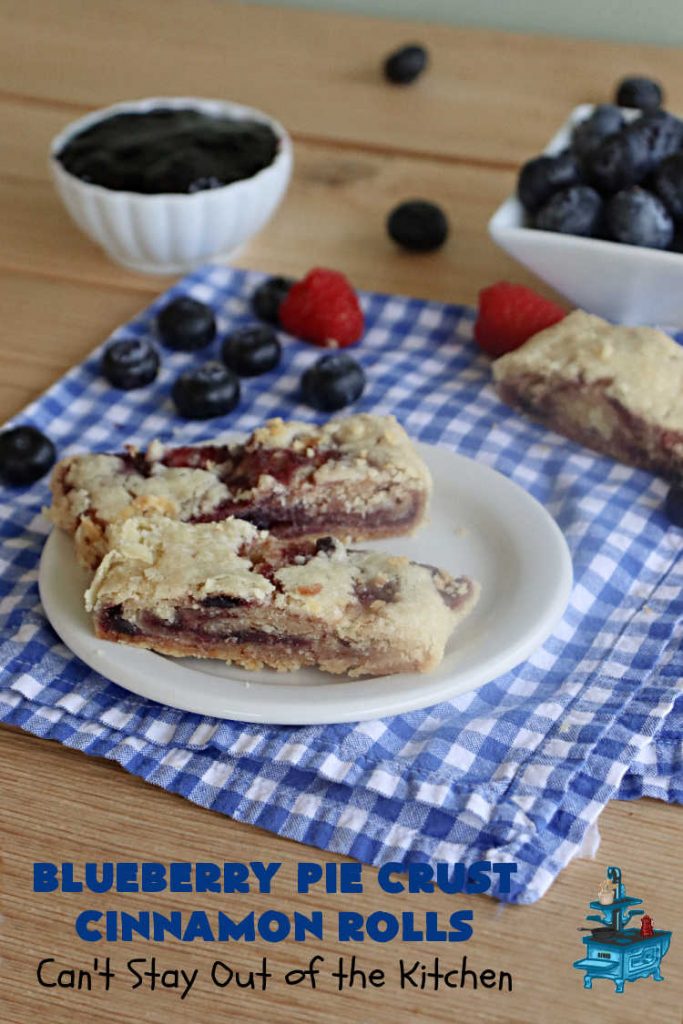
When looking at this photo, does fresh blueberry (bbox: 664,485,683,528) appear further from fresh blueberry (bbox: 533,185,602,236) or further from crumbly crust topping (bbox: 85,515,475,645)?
fresh blueberry (bbox: 533,185,602,236)

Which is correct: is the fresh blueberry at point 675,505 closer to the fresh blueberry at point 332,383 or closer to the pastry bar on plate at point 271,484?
the pastry bar on plate at point 271,484

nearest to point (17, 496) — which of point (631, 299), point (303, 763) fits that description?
point (303, 763)

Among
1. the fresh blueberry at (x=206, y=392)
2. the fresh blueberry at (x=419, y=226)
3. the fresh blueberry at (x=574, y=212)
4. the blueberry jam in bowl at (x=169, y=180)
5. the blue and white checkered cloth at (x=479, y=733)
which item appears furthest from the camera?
the fresh blueberry at (x=419, y=226)

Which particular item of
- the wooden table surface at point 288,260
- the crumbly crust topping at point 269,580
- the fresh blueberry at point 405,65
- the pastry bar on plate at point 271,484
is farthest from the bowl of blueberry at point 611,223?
the fresh blueberry at point 405,65

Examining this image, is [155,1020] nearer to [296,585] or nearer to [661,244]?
[296,585]

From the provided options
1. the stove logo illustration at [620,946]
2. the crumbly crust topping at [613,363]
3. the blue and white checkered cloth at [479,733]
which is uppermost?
the crumbly crust topping at [613,363]
